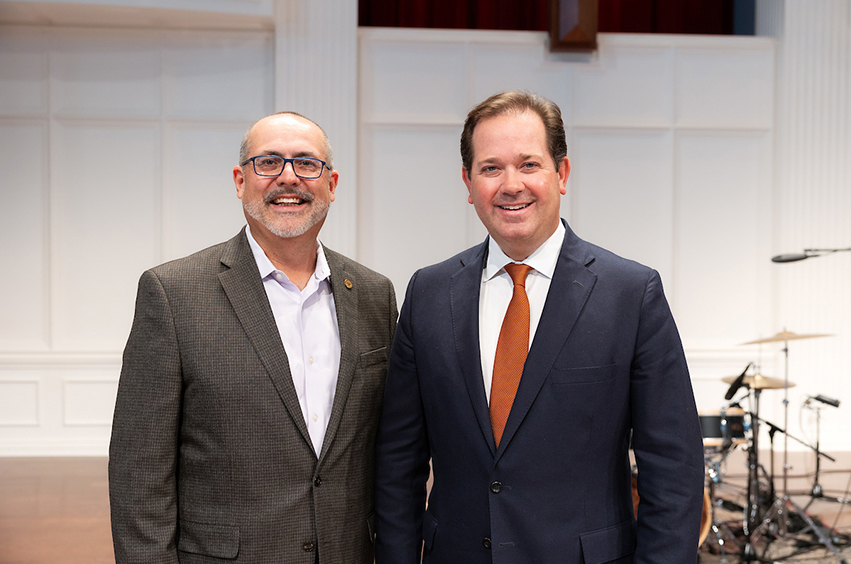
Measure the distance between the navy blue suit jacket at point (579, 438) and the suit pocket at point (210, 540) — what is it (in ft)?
1.53

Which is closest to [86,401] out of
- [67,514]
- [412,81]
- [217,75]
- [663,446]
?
[67,514]

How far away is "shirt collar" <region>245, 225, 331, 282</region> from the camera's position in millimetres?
1786

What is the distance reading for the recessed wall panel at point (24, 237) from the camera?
5449mm

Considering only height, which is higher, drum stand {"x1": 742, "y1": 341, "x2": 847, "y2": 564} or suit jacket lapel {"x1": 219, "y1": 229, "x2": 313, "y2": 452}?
suit jacket lapel {"x1": 219, "y1": 229, "x2": 313, "y2": 452}

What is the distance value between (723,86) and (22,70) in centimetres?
570

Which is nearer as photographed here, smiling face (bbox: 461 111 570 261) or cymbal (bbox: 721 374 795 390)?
smiling face (bbox: 461 111 570 261)

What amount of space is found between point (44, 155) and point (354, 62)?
8.51 ft

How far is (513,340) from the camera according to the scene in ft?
5.06

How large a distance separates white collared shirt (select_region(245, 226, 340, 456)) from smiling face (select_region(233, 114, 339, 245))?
0.09 metres

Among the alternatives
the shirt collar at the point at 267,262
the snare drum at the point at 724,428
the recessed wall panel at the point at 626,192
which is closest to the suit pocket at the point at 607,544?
the shirt collar at the point at 267,262

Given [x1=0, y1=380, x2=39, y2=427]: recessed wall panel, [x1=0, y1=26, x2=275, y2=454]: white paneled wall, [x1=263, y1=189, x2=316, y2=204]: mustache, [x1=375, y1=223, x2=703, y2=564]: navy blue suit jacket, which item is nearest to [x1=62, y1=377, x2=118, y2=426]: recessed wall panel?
[x1=0, y1=26, x2=275, y2=454]: white paneled wall

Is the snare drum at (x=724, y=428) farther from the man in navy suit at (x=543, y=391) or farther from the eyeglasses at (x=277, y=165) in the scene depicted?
the eyeglasses at (x=277, y=165)

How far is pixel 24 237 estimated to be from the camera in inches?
216

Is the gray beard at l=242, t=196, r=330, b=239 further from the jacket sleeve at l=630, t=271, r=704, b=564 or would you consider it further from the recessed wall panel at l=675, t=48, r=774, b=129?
the recessed wall panel at l=675, t=48, r=774, b=129
